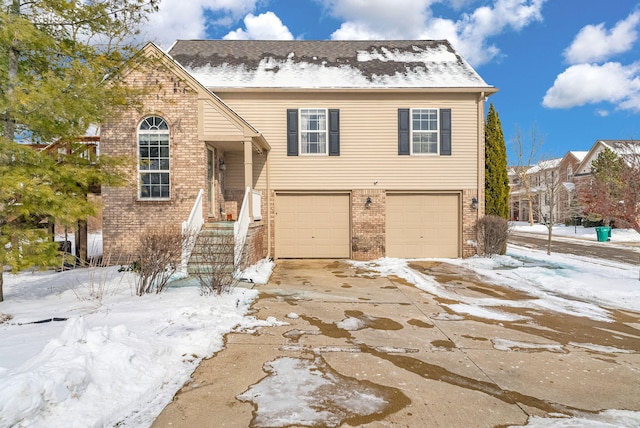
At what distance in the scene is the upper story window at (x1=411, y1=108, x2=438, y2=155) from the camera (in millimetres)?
12117

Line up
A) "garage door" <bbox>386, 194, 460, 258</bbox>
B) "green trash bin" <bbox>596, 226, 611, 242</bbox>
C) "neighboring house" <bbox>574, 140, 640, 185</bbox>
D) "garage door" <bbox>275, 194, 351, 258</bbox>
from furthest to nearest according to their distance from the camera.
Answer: "neighboring house" <bbox>574, 140, 640, 185</bbox>, "green trash bin" <bbox>596, 226, 611, 242</bbox>, "garage door" <bbox>386, 194, 460, 258</bbox>, "garage door" <bbox>275, 194, 351, 258</bbox>

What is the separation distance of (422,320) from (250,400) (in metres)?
3.35

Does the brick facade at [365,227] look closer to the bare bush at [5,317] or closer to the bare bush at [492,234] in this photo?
the bare bush at [492,234]

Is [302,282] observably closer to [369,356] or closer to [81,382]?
[369,356]

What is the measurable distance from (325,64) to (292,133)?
11.2ft

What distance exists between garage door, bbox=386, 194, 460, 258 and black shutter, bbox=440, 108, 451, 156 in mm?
1598

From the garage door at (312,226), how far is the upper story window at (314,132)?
5.23 feet

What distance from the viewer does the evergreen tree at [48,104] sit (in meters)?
5.34

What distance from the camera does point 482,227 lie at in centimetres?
1204

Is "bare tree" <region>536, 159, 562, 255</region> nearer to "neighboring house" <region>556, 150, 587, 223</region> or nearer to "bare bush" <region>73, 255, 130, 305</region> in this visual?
"neighboring house" <region>556, 150, 587, 223</region>

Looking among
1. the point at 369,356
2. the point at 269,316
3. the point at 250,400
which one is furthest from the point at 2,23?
the point at 369,356

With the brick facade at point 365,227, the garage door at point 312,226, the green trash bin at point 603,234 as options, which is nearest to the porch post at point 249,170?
the garage door at point 312,226

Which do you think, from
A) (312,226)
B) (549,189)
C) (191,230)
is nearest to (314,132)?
(312,226)

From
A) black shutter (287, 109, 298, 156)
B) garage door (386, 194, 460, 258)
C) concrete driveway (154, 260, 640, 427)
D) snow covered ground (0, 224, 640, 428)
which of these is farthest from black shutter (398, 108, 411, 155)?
concrete driveway (154, 260, 640, 427)
